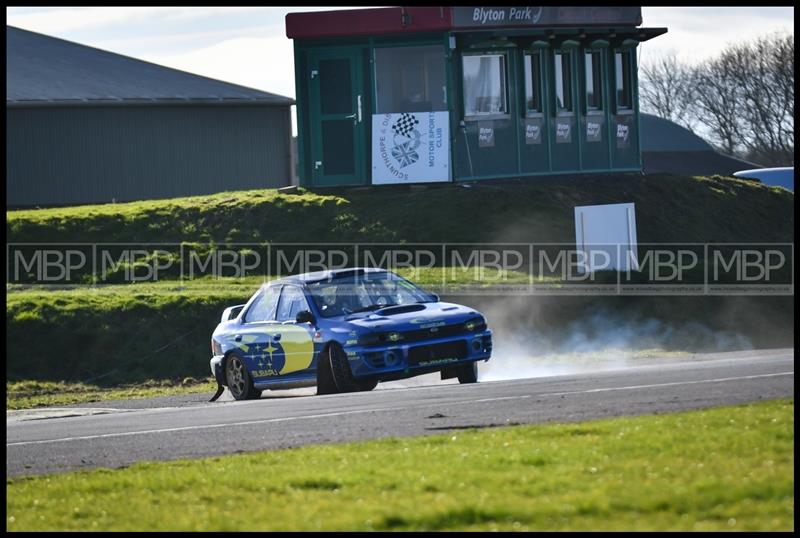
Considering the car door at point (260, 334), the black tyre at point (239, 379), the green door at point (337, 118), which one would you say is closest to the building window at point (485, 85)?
the green door at point (337, 118)

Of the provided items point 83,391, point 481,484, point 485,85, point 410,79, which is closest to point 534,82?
point 485,85

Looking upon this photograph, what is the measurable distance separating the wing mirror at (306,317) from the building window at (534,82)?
623 inches

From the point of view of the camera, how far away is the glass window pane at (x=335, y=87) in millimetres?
31328

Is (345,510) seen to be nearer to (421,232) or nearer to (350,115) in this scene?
(421,232)

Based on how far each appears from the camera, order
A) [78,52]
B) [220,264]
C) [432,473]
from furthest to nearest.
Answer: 1. [78,52]
2. [220,264]
3. [432,473]

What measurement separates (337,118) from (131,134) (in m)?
16.2

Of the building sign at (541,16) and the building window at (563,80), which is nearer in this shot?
the building sign at (541,16)

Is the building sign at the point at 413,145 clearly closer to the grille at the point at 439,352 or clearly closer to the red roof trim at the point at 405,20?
the red roof trim at the point at 405,20

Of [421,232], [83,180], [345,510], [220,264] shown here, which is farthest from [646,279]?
[83,180]

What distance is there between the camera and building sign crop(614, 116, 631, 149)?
33.8 m

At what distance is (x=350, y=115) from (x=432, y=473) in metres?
22.3

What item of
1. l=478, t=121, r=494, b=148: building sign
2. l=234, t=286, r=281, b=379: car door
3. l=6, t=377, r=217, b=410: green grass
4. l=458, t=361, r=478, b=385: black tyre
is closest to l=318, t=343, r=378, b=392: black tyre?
l=234, t=286, r=281, b=379: car door

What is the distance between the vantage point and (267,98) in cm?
4872

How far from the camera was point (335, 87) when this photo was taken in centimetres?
3150
